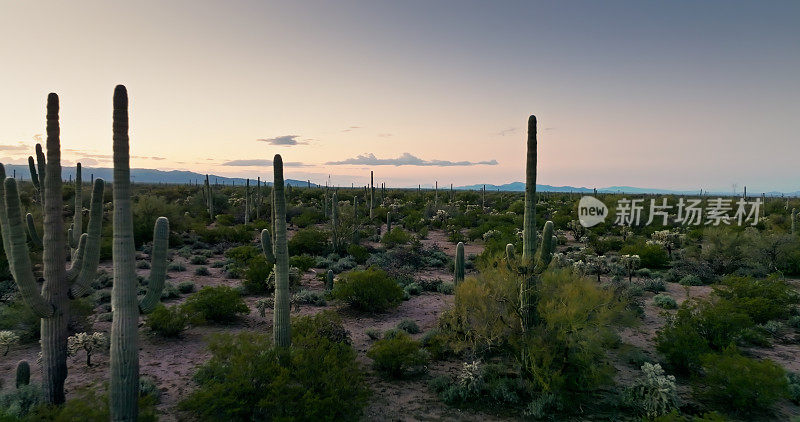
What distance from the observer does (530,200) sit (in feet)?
30.1

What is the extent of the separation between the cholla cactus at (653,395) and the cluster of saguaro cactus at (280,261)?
6962mm

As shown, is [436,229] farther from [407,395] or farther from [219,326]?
[407,395]

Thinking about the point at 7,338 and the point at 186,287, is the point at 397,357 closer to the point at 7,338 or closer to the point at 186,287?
the point at 7,338

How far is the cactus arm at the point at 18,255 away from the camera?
253 inches

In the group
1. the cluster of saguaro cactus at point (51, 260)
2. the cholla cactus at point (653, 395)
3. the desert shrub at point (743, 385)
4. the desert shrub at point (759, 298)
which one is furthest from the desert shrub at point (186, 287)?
the desert shrub at point (759, 298)

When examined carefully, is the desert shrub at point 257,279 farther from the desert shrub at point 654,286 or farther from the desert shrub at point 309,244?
the desert shrub at point 654,286

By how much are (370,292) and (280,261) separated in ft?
15.6

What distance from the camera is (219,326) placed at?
478 inches

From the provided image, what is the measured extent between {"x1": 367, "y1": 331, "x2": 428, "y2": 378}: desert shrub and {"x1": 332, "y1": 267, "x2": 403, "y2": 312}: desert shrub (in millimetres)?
4039

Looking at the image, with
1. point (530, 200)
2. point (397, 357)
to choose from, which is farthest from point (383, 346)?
point (530, 200)

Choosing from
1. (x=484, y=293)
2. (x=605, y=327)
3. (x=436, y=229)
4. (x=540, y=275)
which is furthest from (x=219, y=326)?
(x=436, y=229)

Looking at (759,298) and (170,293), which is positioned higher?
(759,298)

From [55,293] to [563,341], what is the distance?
8.91 metres

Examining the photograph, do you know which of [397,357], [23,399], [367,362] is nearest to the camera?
[23,399]
